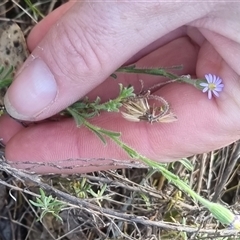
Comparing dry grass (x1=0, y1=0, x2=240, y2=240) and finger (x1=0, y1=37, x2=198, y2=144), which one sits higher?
finger (x1=0, y1=37, x2=198, y2=144)

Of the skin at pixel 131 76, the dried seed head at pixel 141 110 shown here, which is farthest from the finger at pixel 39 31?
the dried seed head at pixel 141 110

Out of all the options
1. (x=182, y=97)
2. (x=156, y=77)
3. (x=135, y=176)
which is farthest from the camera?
(x=135, y=176)

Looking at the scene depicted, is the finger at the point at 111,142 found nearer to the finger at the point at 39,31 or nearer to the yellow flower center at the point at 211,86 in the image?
the yellow flower center at the point at 211,86

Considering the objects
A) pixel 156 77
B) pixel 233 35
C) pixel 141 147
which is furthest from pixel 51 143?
pixel 233 35

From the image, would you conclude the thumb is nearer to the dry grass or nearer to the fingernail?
the fingernail

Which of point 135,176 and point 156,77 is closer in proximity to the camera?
point 156,77

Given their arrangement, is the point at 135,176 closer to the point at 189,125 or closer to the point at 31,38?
the point at 189,125

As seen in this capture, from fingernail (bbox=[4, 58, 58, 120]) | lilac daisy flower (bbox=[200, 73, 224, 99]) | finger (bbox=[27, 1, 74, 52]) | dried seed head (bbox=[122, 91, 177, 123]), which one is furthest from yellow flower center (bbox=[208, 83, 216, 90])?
finger (bbox=[27, 1, 74, 52])
